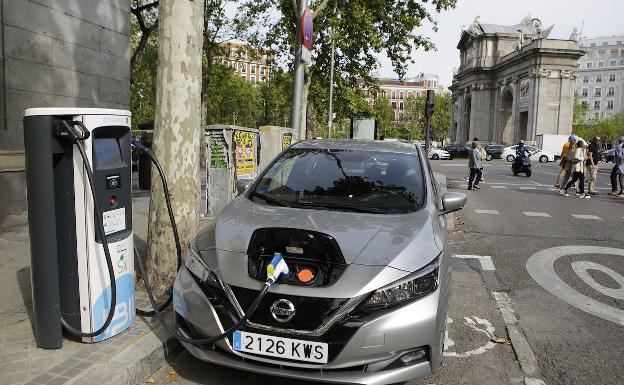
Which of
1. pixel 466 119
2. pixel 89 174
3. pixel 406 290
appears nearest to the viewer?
pixel 406 290

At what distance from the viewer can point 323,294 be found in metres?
2.81

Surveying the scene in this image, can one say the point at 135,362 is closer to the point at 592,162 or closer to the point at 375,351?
the point at 375,351

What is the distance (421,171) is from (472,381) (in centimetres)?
177

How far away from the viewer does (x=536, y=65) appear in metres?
57.9

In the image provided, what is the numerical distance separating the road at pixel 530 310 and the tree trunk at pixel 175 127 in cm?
122

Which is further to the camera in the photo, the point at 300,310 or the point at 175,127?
the point at 175,127

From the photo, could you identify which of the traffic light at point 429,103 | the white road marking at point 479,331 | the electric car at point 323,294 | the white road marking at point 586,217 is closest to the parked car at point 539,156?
the traffic light at point 429,103

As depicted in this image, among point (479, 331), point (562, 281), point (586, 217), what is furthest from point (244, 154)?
point (586, 217)

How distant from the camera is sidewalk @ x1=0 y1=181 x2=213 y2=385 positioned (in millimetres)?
3037

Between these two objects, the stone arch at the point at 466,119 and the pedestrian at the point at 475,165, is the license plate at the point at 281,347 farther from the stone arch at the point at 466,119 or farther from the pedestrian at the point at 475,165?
the stone arch at the point at 466,119

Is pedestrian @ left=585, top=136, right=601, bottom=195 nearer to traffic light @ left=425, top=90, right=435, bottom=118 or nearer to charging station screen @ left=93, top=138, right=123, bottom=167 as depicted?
traffic light @ left=425, top=90, right=435, bottom=118

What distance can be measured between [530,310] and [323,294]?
292cm

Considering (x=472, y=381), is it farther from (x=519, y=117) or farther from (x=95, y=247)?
(x=519, y=117)

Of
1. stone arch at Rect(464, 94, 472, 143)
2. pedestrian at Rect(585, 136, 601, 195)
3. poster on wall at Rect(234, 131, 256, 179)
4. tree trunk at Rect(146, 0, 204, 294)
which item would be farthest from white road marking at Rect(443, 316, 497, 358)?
stone arch at Rect(464, 94, 472, 143)
